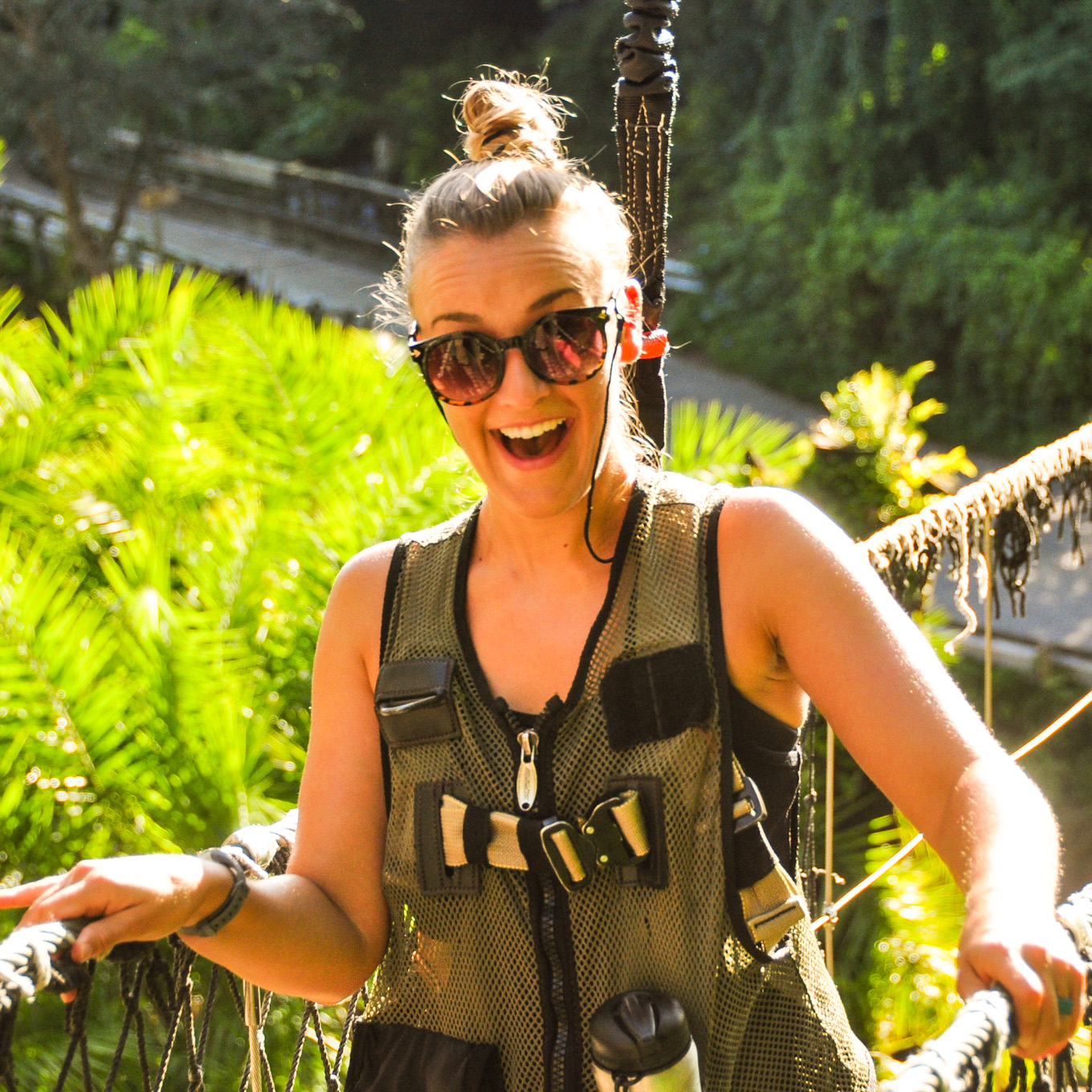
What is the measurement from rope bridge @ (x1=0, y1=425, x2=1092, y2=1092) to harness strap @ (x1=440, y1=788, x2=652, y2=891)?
300 millimetres

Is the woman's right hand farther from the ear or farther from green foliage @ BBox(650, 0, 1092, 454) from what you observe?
green foliage @ BBox(650, 0, 1092, 454)

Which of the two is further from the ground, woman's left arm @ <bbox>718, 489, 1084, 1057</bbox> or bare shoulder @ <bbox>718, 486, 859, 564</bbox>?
bare shoulder @ <bbox>718, 486, 859, 564</bbox>

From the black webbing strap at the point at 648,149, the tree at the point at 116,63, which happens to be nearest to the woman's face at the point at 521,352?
the black webbing strap at the point at 648,149

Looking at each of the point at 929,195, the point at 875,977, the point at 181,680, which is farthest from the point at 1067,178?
the point at 181,680

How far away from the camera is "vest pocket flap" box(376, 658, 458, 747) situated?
151cm

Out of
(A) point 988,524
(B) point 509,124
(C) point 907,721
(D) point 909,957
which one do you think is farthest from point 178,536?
(C) point 907,721

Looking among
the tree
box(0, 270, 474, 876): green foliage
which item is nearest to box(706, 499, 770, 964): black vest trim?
box(0, 270, 474, 876): green foliage

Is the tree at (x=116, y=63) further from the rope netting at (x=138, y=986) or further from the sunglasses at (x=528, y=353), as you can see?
the sunglasses at (x=528, y=353)

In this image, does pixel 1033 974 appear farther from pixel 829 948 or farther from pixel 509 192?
pixel 829 948

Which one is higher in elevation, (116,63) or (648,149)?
(116,63)

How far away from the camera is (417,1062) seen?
1.50 m

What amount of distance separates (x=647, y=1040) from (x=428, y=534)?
0.68 meters

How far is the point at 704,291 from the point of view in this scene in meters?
15.3

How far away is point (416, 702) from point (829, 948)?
1375 millimetres
